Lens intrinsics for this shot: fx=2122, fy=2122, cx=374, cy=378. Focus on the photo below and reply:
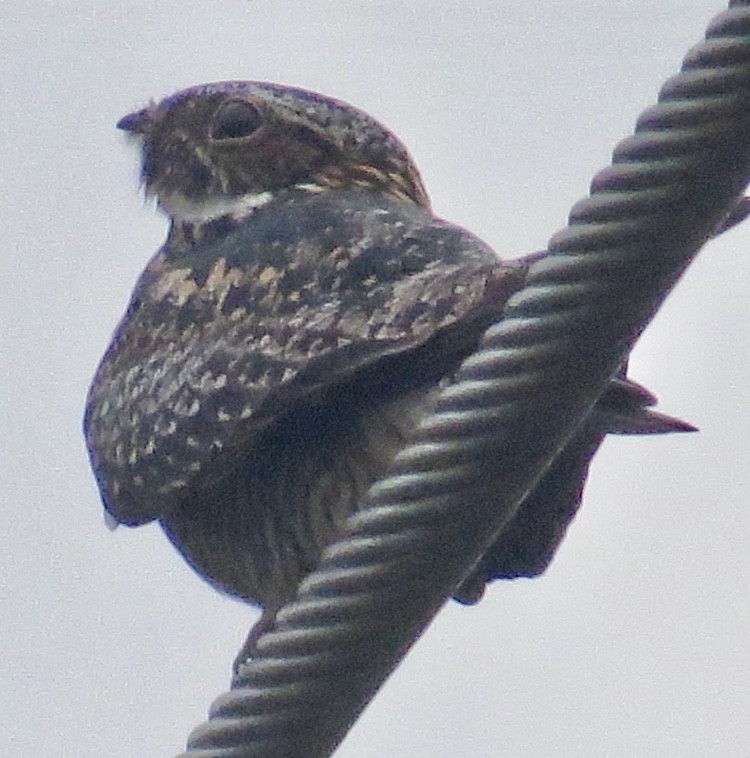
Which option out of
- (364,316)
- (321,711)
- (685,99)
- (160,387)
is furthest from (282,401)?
(685,99)

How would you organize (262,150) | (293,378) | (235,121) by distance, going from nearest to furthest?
1. (293,378)
2. (262,150)
3. (235,121)

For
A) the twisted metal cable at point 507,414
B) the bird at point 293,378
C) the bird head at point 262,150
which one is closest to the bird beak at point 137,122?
the bird head at point 262,150

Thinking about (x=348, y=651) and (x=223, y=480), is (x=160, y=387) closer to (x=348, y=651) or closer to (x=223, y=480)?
(x=223, y=480)

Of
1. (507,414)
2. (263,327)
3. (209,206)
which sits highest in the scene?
(507,414)

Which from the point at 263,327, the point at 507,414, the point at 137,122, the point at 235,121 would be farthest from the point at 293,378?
the point at 137,122

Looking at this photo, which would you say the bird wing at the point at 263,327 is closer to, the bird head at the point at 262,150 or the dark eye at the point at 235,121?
the bird head at the point at 262,150

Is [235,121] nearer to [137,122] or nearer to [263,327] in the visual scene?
[137,122]
